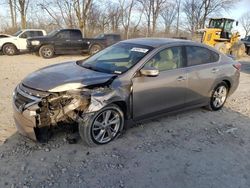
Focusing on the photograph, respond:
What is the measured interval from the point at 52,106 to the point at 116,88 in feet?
3.23

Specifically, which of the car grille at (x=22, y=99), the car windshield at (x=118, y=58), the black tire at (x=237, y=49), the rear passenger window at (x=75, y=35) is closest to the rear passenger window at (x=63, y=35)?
the rear passenger window at (x=75, y=35)

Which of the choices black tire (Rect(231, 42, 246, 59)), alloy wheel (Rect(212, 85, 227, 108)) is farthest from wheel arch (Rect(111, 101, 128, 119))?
black tire (Rect(231, 42, 246, 59))

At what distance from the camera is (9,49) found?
16453 millimetres

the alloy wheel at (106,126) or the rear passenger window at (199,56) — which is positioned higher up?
the rear passenger window at (199,56)

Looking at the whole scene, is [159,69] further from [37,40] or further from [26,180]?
[37,40]

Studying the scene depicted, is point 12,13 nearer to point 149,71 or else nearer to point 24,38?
point 24,38

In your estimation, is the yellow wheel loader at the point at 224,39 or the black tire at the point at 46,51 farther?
the yellow wheel loader at the point at 224,39

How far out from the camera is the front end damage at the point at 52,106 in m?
3.68

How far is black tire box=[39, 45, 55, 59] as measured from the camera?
15.3 m

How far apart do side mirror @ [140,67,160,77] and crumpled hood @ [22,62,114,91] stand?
51cm

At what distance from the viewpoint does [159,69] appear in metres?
4.50

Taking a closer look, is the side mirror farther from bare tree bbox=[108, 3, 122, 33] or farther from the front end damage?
bare tree bbox=[108, 3, 122, 33]

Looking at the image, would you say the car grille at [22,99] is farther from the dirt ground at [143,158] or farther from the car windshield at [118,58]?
the car windshield at [118,58]

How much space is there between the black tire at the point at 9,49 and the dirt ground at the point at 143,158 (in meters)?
12.8
